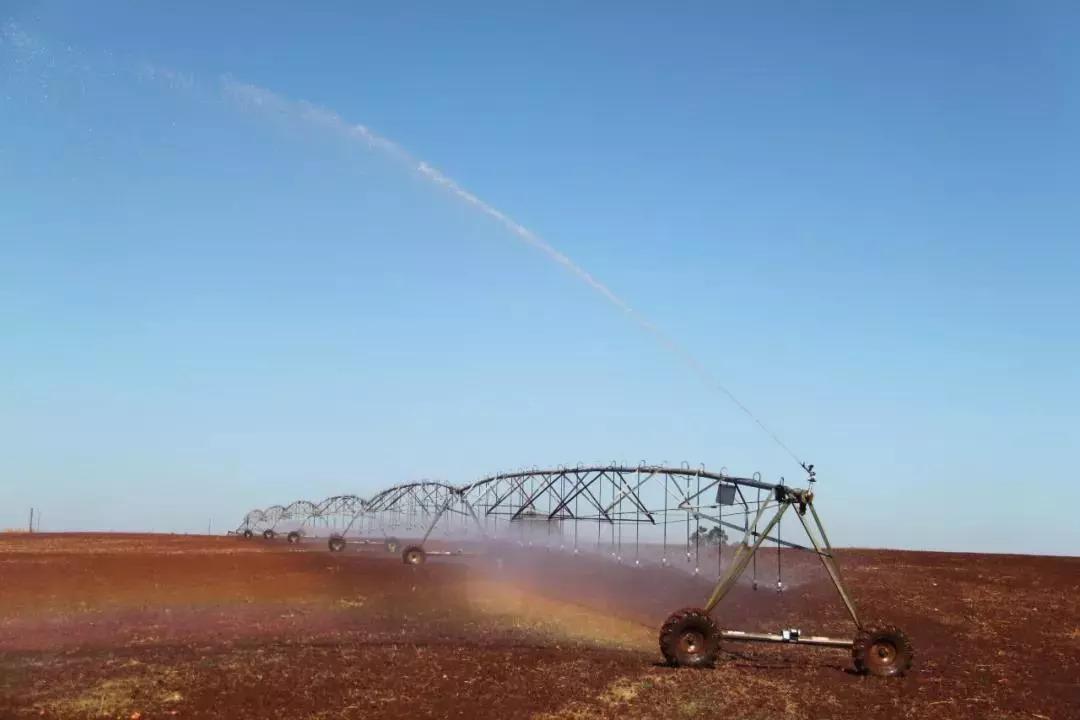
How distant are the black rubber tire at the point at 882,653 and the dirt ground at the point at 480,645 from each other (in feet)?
1.56

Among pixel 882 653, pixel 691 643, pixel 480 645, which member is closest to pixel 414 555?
pixel 480 645

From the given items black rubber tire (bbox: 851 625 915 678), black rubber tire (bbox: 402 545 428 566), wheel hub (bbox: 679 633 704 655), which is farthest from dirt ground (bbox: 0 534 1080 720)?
black rubber tire (bbox: 402 545 428 566)

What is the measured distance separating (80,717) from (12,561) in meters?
44.6

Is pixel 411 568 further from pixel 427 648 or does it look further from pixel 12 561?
pixel 427 648

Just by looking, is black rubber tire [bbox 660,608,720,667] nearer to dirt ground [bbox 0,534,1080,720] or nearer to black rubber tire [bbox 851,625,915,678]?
dirt ground [bbox 0,534,1080,720]

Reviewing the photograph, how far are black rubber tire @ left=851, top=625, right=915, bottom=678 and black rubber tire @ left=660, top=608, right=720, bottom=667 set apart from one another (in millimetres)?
4477

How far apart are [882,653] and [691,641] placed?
5.94 meters

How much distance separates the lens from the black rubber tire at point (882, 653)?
26.5 metres

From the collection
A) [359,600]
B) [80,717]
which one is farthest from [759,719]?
[359,600]

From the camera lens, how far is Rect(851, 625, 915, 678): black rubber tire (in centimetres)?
2652

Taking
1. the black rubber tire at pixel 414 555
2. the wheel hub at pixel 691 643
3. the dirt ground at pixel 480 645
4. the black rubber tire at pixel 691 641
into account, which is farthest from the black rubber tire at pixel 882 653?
the black rubber tire at pixel 414 555

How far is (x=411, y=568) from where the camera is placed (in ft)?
200

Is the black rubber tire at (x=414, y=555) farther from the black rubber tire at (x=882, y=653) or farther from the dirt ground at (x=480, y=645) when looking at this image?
the black rubber tire at (x=882, y=653)

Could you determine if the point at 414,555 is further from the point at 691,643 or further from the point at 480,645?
the point at 691,643
